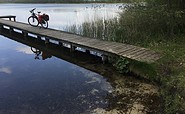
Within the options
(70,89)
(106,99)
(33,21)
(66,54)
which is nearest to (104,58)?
(70,89)

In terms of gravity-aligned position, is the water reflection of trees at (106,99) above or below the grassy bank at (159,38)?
below

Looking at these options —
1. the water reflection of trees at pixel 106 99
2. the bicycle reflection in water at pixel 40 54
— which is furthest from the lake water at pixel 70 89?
the bicycle reflection in water at pixel 40 54

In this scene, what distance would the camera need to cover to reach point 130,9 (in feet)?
35.7

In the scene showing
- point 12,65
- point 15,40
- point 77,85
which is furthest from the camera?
point 15,40

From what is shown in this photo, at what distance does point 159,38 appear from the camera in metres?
9.68

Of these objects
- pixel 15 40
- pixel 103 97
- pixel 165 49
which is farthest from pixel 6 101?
pixel 15 40

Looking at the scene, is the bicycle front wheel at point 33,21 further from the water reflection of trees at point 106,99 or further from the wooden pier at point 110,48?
the water reflection of trees at point 106,99

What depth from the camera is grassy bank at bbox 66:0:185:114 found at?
5.76 metres

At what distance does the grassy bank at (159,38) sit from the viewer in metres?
5.76

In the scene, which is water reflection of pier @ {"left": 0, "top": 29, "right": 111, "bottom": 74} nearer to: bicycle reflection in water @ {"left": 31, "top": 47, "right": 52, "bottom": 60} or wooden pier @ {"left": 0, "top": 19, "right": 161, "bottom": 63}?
bicycle reflection in water @ {"left": 31, "top": 47, "right": 52, "bottom": 60}

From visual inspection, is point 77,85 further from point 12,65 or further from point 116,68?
point 12,65

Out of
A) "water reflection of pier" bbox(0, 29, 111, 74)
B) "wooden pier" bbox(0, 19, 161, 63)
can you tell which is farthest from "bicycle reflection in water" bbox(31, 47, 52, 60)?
"wooden pier" bbox(0, 19, 161, 63)

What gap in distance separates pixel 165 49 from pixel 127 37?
2663mm

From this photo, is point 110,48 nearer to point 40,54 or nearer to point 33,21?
point 40,54
